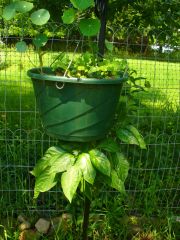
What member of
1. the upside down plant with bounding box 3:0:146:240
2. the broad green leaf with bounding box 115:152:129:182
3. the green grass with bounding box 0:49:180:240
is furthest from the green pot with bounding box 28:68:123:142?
the green grass with bounding box 0:49:180:240

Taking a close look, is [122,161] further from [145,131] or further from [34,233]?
[145,131]

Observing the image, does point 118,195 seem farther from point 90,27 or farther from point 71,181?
point 90,27

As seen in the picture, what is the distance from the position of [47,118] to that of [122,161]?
1.51 feet

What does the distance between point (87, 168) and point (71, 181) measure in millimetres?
97

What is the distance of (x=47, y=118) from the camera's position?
6.46 ft

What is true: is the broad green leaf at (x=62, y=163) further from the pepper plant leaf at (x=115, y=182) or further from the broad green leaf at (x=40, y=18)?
the broad green leaf at (x=40, y=18)

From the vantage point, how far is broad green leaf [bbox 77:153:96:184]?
1939mm

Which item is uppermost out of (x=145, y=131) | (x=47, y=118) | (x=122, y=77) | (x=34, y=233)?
(x=122, y=77)

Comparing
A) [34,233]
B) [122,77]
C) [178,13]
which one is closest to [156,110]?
[178,13]

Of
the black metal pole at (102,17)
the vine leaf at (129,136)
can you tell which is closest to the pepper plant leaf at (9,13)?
the black metal pole at (102,17)

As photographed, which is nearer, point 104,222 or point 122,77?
point 122,77

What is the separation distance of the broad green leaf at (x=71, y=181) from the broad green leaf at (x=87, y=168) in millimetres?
24

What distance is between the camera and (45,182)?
6.73ft

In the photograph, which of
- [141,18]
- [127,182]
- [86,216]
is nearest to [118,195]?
[127,182]
